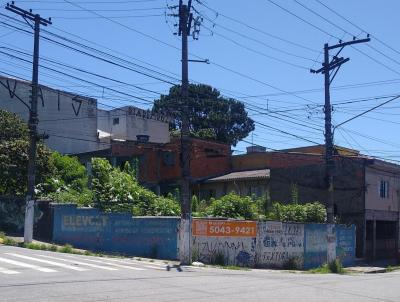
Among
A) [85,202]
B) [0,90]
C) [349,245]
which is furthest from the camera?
[0,90]

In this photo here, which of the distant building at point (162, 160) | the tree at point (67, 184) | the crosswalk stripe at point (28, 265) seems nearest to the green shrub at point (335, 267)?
the tree at point (67, 184)

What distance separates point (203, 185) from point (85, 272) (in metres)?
34.1

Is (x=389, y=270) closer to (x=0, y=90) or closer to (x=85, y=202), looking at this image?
(x=85, y=202)

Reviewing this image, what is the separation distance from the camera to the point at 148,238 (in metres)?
27.9

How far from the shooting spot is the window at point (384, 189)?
4141 cm

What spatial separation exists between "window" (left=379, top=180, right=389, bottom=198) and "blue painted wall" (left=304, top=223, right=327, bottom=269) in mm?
9285

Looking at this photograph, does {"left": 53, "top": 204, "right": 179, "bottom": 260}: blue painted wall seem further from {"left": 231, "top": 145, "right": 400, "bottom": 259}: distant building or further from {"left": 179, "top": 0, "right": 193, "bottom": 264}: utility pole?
{"left": 231, "top": 145, "right": 400, "bottom": 259}: distant building

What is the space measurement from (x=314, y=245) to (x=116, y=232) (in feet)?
38.0

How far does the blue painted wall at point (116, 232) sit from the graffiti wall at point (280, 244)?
4.89 meters

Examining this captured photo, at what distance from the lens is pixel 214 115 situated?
67.7 metres

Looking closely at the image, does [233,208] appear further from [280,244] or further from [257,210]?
[280,244]

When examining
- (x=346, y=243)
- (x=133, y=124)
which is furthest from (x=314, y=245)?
(x=133, y=124)

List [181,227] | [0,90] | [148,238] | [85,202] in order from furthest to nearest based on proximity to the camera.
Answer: [0,90], [85,202], [148,238], [181,227]

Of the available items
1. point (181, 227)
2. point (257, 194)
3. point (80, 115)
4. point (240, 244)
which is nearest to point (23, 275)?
point (181, 227)
